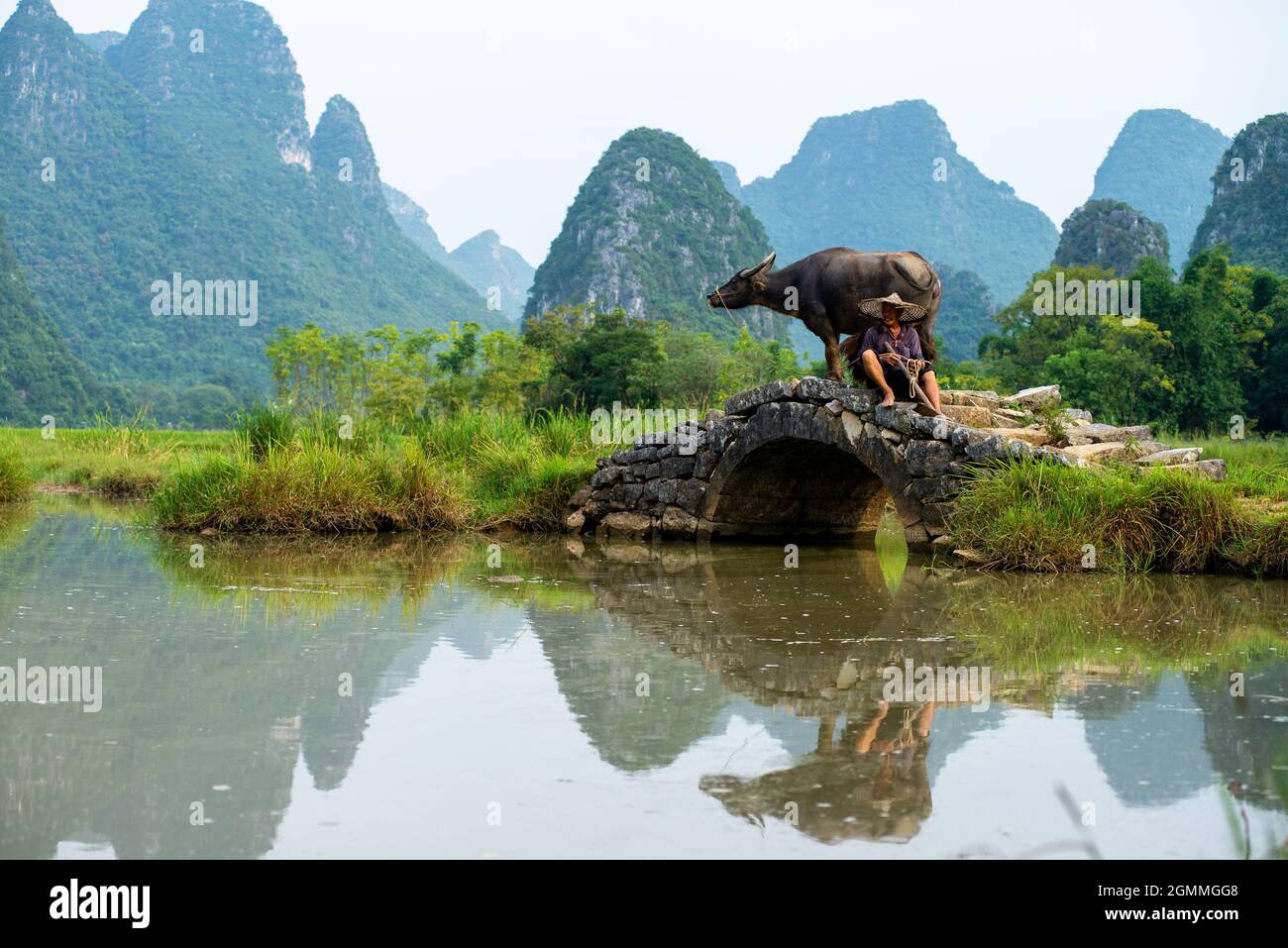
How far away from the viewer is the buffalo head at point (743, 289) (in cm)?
1193

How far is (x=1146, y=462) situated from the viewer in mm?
9742

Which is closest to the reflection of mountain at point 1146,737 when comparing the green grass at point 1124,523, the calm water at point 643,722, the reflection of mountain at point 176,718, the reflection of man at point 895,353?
the calm water at point 643,722

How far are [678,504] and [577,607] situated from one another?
4957 mm

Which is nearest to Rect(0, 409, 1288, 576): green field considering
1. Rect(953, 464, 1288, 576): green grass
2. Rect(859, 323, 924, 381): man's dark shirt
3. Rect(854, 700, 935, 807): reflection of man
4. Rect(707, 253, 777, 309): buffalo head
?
Rect(953, 464, 1288, 576): green grass

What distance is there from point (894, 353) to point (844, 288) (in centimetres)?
109

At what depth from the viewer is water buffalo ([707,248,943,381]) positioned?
11.1m

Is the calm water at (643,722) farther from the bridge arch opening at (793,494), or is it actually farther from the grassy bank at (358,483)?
the grassy bank at (358,483)

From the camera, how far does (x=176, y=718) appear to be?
15.4 ft

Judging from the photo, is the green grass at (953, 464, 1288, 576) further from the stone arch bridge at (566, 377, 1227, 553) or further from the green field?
the stone arch bridge at (566, 377, 1227, 553)

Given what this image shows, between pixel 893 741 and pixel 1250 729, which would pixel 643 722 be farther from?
pixel 1250 729

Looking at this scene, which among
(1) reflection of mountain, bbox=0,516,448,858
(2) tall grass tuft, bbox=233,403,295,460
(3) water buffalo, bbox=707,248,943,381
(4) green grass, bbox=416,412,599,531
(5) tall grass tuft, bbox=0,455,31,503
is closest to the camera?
(1) reflection of mountain, bbox=0,516,448,858

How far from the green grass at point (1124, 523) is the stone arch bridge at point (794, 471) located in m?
0.40

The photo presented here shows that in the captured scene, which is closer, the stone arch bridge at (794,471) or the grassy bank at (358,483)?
the stone arch bridge at (794,471)
